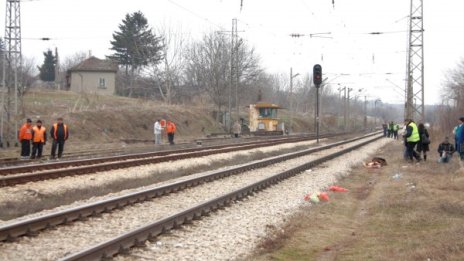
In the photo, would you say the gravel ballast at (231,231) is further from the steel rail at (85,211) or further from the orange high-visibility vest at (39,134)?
the orange high-visibility vest at (39,134)

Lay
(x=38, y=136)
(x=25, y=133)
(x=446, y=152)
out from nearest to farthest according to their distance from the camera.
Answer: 1. (x=446, y=152)
2. (x=38, y=136)
3. (x=25, y=133)

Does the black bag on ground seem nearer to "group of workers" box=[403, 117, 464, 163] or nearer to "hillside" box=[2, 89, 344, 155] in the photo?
"group of workers" box=[403, 117, 464, 163]

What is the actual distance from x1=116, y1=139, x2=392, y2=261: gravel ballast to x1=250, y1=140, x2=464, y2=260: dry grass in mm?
315

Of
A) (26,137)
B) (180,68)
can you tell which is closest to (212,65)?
(180,68)

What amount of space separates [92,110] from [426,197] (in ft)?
110

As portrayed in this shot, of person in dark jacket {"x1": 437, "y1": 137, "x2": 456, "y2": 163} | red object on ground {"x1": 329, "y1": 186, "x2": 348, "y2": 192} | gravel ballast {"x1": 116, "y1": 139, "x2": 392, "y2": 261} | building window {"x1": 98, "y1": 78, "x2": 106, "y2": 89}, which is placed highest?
building window {"x1": 98, "y1": 78, "x2": 106, "y2": 89}

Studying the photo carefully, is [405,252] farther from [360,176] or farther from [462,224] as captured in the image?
[360,176]

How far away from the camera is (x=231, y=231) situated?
925 centimetres

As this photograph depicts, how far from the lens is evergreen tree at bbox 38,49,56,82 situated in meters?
94.4

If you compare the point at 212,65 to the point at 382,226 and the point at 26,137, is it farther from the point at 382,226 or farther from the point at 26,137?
the point at 382,226

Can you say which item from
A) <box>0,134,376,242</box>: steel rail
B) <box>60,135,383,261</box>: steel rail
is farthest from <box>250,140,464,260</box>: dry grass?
<box>0,134,376,242</box>: steel rail

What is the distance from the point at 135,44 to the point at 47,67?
2615 centimetres

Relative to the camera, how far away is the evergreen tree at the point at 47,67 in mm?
94438

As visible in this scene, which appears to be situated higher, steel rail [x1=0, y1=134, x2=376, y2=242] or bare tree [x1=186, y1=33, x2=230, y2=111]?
bare tree [x1=186, y1=33, x2=230, y2=111]
